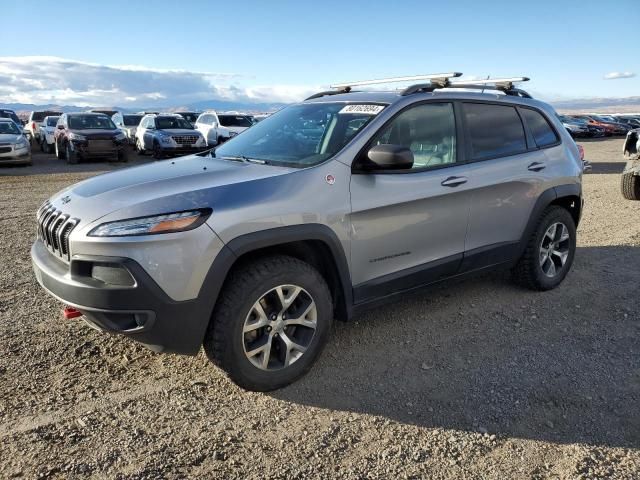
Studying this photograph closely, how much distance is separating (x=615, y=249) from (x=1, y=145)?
15940mm

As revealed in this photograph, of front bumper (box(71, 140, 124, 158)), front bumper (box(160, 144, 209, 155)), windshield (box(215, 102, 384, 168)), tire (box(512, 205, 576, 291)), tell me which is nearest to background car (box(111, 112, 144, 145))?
front bumper (box(160, 144, 209, 155))

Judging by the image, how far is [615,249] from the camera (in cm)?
616

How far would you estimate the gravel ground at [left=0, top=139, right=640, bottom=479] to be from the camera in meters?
2.53

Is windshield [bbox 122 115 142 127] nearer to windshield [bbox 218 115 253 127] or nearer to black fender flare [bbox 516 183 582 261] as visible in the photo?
windshield [bbox 218 115 253 127]

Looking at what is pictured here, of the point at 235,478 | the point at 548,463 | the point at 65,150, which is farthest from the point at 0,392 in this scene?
the point at 65,150

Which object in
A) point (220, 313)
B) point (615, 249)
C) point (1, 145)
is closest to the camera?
point (220, 313)

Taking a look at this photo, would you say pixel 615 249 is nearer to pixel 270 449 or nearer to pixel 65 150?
pixel 270 449

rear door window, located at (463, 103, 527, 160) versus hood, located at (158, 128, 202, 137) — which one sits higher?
rear door window, located at (463, 103, 527, 160)

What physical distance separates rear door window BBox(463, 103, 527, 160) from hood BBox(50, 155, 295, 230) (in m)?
1.69

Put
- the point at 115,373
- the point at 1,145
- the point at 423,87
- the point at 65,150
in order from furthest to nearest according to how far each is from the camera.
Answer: the point at 65,150, the point at 1,145, the point at 423,87, the point at 115,373

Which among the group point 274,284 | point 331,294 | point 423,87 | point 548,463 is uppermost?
point 423,87

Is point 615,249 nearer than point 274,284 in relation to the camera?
No

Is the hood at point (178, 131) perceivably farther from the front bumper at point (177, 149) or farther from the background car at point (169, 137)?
the front bumper at point (177, 149)

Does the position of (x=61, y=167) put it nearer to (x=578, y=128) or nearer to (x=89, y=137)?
(x=89, y=137)
